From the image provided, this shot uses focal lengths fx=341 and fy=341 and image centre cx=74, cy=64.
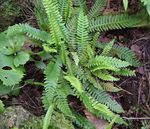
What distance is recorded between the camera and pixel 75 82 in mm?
3641

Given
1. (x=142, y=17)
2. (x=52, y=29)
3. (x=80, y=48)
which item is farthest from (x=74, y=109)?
(x=142, y=17)

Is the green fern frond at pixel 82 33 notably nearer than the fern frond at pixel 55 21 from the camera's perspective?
No

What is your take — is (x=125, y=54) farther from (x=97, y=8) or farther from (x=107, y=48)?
(x=97, y=8)

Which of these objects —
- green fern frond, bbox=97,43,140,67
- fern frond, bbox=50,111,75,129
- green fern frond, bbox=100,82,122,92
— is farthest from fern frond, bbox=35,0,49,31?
fern frond, bbox=50,111,75,129

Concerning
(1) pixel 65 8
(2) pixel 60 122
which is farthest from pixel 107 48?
(2) pixel 60 122

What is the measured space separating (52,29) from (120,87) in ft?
3.59

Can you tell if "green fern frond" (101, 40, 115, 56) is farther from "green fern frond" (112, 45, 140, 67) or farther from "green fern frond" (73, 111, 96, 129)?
"green fern frond" (73, 111, 96, 129)

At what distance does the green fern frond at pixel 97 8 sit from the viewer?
4.19m

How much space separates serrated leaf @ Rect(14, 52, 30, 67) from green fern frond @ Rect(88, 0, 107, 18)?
996mm

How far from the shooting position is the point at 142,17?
4.15 m

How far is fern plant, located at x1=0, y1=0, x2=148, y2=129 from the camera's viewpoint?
3.67 meters

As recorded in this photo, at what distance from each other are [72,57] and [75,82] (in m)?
0.41

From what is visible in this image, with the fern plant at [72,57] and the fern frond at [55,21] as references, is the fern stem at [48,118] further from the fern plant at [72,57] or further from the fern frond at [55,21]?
the fern frond at [55,21]

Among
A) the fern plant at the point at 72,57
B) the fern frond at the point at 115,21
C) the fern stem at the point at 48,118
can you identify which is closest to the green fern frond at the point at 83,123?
the fern plant at the point at 72,57
